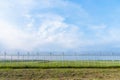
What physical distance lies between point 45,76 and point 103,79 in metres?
6.73

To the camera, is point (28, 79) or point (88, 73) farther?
point (88, 73)

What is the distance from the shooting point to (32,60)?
5941 cm

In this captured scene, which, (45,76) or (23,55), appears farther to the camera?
(23,55)

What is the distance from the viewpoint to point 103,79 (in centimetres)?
3219

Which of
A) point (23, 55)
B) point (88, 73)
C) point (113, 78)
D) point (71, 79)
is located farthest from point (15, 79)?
point (23, 55)

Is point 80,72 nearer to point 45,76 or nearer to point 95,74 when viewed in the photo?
point 95,74

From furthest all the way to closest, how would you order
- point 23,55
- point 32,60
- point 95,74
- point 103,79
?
point 32,60, point 23,55, point 95,74, point 103,79

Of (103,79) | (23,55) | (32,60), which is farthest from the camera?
(32,60)

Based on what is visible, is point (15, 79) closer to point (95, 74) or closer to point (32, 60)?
point (95, 74)

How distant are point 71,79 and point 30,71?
6.30 m

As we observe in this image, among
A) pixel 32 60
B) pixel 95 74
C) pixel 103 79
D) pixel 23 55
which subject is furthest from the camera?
pixel 32 60

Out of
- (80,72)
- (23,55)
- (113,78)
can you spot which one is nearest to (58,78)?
(80,72)

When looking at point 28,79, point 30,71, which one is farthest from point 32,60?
point 28,79

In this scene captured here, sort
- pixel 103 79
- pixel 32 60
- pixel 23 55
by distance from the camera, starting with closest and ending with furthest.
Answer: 1. pixel 103 79
2. pixel 23 55
3. pixel 32 60
